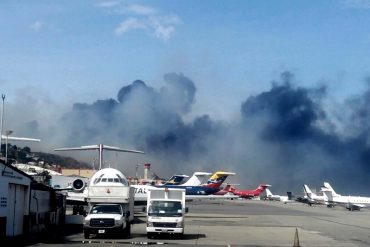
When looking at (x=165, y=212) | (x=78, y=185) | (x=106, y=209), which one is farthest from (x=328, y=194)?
(x=106, y=209)

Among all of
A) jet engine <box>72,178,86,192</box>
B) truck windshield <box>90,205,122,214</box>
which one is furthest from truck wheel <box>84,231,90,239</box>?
jet engine <box>72,178,86,192</box>

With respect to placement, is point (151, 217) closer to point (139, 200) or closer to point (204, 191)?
point (139, 200)

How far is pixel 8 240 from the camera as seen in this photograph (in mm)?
28438

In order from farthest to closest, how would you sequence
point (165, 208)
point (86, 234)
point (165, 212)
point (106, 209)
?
point (165, 208) → point (165, 212) → point (106, 209) → point (86, 234)

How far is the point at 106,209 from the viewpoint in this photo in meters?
33.9

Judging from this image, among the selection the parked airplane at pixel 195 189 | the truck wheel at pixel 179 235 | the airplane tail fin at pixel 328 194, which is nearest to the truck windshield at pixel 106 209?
the truck wheel at pixel 179 235

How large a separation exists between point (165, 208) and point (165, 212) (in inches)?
25.3

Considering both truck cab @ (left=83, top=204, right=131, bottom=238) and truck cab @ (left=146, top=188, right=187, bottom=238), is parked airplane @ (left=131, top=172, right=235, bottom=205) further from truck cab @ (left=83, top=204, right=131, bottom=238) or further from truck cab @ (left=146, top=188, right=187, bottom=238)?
truck cab @ (left=83, top=204, right=131, bottom=238)

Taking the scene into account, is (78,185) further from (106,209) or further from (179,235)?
(179,235)

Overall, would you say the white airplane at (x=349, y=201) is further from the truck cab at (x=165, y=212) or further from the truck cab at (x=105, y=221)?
the truck cab at (x=105, y=221)

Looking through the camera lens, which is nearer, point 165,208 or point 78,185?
point 165,208

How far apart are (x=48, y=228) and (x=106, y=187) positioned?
228 inches

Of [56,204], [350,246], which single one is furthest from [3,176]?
[350,246]

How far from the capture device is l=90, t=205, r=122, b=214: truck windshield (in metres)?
33.7
